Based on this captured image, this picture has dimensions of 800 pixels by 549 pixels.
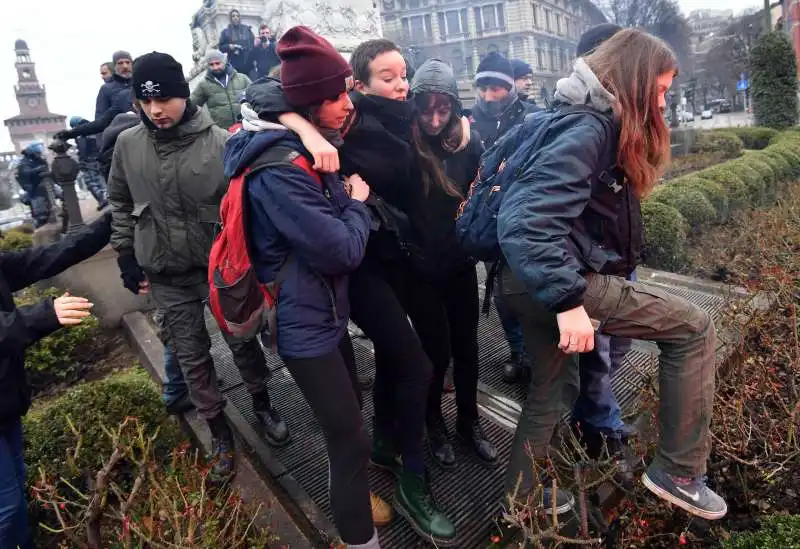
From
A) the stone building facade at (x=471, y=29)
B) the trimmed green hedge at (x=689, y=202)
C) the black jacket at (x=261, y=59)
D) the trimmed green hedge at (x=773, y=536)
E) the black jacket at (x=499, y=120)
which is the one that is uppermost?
the stone building facade at (x=471, y=29)

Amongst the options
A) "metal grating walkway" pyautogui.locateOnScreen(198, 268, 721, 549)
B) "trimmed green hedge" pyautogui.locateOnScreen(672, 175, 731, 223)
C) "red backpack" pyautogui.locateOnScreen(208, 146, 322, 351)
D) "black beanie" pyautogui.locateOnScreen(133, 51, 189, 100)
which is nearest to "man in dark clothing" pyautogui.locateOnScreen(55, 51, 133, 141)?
"metal grating walkway" pyautogui.locateOnScreen(198, 268, 721, 549)

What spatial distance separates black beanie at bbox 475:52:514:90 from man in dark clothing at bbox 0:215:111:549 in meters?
3.48

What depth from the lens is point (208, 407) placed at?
9.79 ft

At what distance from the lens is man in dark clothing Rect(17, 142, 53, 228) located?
906 cm

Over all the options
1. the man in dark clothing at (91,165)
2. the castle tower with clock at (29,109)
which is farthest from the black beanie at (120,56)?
the castle tower with clock at (29,109)

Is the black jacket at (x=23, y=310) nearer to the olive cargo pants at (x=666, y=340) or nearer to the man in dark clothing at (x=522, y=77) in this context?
the olive cargo pants at (x=666, y=340)

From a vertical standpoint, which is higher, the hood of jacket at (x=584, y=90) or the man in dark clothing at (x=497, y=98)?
the man in dark clothing at (x=497, y=98)

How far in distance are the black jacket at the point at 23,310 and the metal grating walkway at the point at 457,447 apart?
133cm

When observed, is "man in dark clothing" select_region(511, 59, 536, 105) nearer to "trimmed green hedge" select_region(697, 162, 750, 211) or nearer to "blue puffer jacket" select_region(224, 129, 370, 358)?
"trimmed green hedge" select_region(697, 162, 750, 211)

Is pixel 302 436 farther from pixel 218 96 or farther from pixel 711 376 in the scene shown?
pixel 218 96

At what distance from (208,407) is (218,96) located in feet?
15.9

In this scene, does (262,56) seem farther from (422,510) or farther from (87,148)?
(422,510)

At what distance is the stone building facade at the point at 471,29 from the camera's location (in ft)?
195

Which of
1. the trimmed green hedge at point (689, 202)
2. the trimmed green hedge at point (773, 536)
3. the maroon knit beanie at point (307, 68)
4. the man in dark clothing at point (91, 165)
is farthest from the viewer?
the man in dark clothing at point (91, 165)
